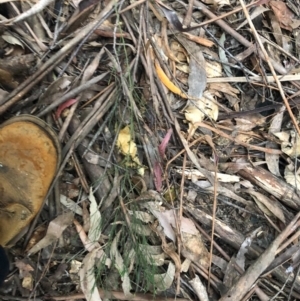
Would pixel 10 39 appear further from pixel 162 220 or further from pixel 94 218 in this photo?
pixel 162 220

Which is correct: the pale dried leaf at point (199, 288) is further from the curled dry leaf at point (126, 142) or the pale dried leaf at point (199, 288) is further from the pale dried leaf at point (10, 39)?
the pale dried leaf at point (10, 39)

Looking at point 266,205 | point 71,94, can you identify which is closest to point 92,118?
point 71,94

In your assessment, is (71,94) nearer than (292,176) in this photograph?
Yes

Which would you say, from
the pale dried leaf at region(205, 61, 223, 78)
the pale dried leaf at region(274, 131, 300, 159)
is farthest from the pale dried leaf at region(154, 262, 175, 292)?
the pale dried leaf at region(205, 61, 223, 78)

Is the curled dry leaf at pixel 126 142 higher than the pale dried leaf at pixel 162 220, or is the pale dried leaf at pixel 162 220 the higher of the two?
the curled dry leaf at pixel 126 142

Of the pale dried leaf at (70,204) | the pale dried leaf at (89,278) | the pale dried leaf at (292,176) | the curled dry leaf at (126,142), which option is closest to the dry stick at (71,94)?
the curled dry leaf at (126,142)

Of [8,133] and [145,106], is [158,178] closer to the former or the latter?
[145,106]

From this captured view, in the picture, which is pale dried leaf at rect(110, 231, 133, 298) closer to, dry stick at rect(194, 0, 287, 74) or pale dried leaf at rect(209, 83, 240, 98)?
pale dried leaf at rect(209, 83, 240, 98)
